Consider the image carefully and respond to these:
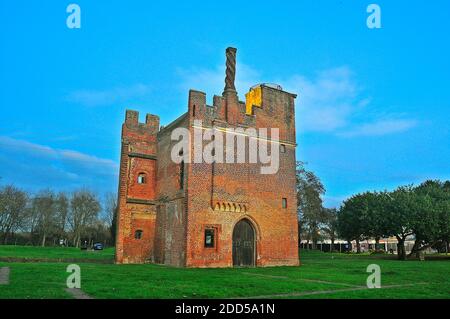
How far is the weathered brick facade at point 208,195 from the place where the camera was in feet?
80.9

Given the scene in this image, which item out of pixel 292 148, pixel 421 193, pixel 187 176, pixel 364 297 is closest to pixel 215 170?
pixel 187 176

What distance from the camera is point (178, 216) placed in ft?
83.7

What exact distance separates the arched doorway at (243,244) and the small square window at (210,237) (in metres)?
1.73

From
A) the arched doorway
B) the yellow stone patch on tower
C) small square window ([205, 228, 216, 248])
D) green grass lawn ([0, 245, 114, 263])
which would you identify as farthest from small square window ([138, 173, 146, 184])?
the yellow stone patch on tower

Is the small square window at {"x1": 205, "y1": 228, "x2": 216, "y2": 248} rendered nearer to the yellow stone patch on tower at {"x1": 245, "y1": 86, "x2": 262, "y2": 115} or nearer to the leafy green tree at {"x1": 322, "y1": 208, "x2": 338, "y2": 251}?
the yellow stone patch on tower at {"x1": 245, "y1": 86, "x2": 262, "y2": 115}

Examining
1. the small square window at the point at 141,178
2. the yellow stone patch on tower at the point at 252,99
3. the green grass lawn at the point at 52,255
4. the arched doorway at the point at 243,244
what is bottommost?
the green grass lawn at the point at 52,255

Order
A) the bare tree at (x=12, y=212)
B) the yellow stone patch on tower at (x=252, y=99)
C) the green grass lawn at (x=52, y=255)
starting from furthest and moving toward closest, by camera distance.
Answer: the bare tree at (x=12, y=212)
the green grass lawn at (x=52, y=255)
the yellow stone patch on tower at (x=252, y=99)

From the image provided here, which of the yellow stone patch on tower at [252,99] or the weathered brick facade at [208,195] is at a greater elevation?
the yellow stone patch on tower at [252,99]

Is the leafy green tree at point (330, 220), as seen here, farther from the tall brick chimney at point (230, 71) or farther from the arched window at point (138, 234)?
the tall brick chimney at point (230, 71)

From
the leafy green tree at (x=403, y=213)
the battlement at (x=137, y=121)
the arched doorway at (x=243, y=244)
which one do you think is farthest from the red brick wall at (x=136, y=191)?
the leafy green tree at (x=403, y=213)

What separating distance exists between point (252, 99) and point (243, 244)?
427 inches

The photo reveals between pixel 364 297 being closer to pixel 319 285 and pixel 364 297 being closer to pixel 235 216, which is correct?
pixel 319 285

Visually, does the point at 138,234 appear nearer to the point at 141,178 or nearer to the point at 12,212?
the point at 141,178
